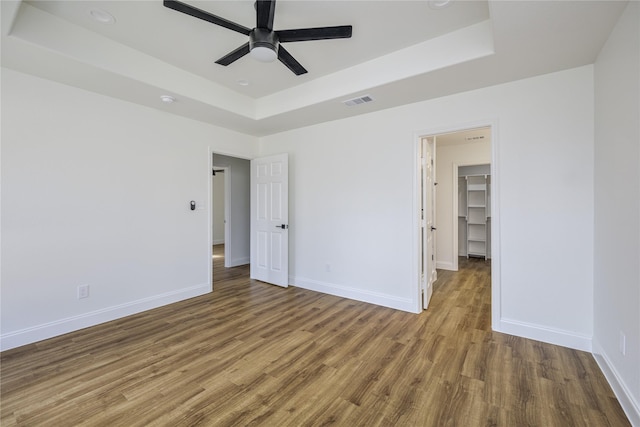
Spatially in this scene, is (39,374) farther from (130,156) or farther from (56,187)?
(130,156)

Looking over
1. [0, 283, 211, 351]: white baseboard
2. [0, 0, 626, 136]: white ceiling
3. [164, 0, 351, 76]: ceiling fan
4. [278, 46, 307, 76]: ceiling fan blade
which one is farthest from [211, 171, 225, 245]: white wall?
[164, 0, 351, 76]: ceiling fan

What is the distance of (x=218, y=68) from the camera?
3.10 meters

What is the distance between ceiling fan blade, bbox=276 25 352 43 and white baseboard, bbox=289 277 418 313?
294 centimetres

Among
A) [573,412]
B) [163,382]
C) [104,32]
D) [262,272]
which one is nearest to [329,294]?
[262,272]

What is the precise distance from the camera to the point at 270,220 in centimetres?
468

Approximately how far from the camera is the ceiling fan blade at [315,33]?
1921 millimetres

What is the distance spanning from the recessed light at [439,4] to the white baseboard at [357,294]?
298cm

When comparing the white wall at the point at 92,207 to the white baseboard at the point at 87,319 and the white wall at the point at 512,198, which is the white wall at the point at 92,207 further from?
the white wall at the point at 512,198

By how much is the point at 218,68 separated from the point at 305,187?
2.06 metres

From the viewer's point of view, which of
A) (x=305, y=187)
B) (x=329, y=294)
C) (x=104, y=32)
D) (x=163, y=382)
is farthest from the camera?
(x=305, y=187)

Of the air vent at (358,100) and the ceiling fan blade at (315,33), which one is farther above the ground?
the air vent at (358,100)

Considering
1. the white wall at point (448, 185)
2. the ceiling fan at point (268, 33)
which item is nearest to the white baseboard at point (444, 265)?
the white wall at point (448, 185)

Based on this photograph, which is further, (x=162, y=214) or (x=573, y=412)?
(x=162, y=214)

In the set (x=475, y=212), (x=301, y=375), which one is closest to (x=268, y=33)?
(x=301, y=375)
